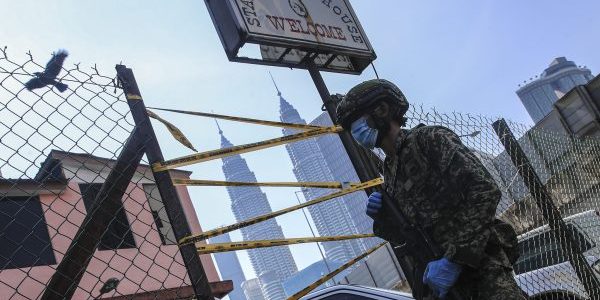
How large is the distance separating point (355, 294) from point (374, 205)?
1.98 metres

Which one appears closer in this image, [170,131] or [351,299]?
[170,131]

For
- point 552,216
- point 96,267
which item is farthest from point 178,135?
point 96,267

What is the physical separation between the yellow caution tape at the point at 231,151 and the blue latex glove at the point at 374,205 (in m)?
0.86

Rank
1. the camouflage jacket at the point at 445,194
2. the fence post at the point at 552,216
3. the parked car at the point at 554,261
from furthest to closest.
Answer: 1. the parked car at the point at 554,261
2. the fence post at the point at 552,216
3. the camouflage jacket at the point at 445,194

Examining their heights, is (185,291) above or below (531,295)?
above

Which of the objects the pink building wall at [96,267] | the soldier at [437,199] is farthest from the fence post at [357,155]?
the pink building wall at [96,267]

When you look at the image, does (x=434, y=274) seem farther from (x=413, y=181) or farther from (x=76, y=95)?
(x=76, y=95)

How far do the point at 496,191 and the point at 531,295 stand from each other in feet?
13.0

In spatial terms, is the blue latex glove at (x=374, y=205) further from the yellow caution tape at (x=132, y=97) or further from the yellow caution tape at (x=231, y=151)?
the yellow caution tape at (x=132, y=97)

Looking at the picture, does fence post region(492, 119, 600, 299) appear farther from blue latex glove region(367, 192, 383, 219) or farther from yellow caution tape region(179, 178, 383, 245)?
blue latex glove region(367, 192, 383, 219)

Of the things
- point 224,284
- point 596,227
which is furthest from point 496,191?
point 224,284

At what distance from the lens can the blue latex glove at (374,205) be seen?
216 centimetres

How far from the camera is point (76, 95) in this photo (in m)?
2.37

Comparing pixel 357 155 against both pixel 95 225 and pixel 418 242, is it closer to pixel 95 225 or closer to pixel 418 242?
pixel 418 242
